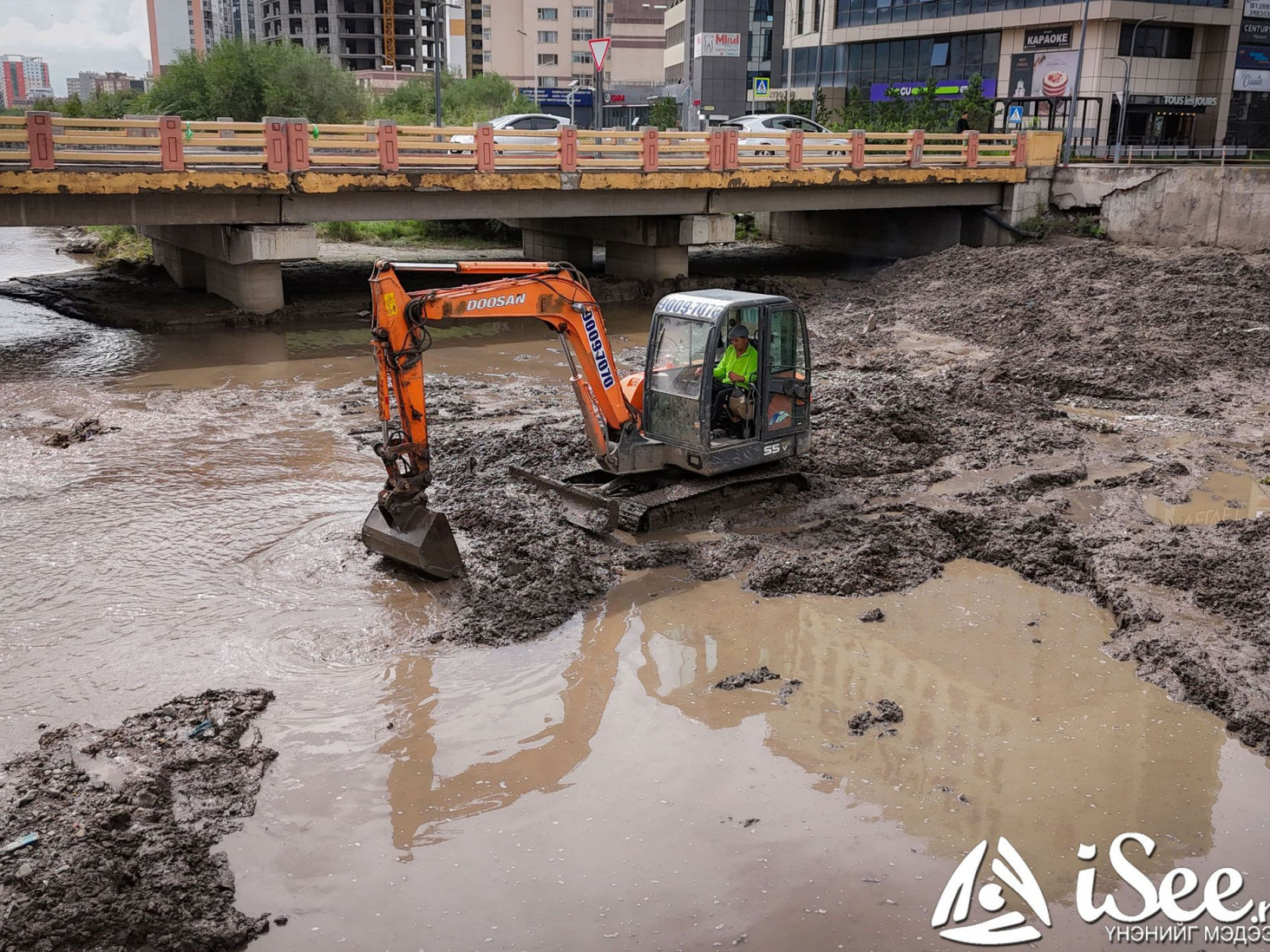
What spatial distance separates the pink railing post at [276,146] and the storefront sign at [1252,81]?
Result: 38.2 metres

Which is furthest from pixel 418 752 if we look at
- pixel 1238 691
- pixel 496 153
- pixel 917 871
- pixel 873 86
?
pixel 873 86

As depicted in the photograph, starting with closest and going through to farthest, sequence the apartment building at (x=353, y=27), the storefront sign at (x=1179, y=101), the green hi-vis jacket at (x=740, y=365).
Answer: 1. the green hi-vis jacket at (x=740, y=365)
2. the storefront sign at (x=1179, y=101)
3. the apartment building at (x=353, y=27)

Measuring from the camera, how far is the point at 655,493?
451 inches

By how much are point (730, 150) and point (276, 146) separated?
31.3 ft

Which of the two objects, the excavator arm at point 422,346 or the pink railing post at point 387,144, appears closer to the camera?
the excavator arm at point 422,346

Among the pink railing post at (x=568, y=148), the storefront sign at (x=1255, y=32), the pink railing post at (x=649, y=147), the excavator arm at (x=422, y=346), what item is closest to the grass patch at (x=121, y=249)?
the pink railing post at (x=568, y=148)

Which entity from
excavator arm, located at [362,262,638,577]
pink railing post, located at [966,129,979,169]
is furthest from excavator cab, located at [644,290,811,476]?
pink railing post, located at [966,129,979,169]

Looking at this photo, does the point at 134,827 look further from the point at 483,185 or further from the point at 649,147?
the point at 649,147

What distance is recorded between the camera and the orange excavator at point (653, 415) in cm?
974

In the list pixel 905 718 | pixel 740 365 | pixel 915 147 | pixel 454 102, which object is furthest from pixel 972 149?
pixel 454 102

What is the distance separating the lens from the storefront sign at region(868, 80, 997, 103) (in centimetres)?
4625

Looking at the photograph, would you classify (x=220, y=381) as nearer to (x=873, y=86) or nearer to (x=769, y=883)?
(x=769, y=883)

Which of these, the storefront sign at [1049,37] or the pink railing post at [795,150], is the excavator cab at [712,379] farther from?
the storefront sign at [1049,37]

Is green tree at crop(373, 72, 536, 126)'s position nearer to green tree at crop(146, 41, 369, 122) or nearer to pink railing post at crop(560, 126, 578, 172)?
green tree at crop(146, 41, 369, 122)
